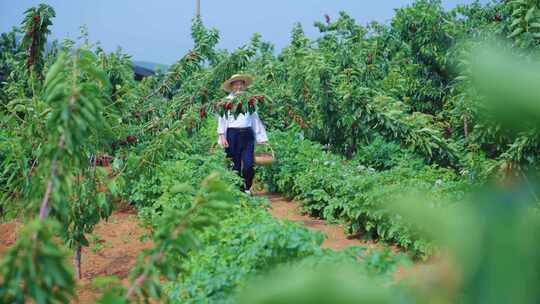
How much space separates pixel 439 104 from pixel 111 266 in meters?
6.39

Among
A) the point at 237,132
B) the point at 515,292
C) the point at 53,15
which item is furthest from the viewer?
the point at 237,132

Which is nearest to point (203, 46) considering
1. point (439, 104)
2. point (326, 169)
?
point (326, 169)

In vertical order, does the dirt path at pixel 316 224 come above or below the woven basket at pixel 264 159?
below

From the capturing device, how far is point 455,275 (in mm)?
337

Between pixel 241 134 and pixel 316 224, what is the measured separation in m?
1.32

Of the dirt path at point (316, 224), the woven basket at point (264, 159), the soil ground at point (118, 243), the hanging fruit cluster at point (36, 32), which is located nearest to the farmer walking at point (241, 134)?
the woven basket at point (264, 159)

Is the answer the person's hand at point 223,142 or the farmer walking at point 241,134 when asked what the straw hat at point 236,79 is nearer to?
→ the farmer walking at point 241,134

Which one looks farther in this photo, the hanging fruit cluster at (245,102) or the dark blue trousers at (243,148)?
the dark blue trousers at (243,148)

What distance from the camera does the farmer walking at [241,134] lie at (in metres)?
6.30

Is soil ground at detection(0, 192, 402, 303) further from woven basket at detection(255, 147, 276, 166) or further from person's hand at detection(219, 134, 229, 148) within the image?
person's hand at detection(219, 134, 229, 148)

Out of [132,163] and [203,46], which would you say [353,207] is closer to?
[132,163]

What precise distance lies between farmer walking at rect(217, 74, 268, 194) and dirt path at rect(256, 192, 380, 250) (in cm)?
48

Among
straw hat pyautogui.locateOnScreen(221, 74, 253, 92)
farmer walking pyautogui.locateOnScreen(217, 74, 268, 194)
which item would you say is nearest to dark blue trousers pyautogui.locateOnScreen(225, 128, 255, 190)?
farmer walking pyautogui.locateOnScreen(217, 74, 268, 194)

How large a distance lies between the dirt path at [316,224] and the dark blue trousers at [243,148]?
1.61 ft
